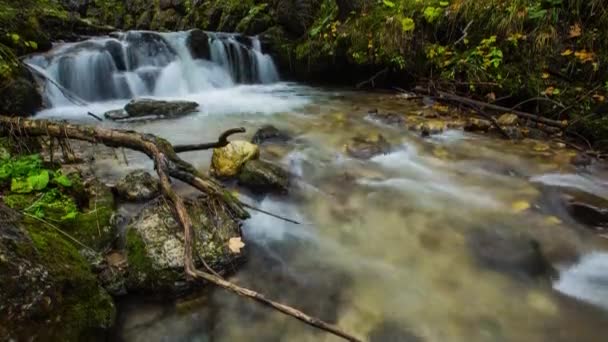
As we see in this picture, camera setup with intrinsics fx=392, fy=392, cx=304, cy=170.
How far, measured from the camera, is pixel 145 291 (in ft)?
8.91

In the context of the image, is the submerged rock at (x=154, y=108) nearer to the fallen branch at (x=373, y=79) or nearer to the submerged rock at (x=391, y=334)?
the fallen branch at (x=373, y=79)

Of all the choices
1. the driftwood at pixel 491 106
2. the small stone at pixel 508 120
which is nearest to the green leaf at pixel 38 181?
the small stone at pixel 508 120

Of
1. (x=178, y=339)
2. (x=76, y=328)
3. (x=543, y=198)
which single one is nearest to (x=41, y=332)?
(x=76, y=328)

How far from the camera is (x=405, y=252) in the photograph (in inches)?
133

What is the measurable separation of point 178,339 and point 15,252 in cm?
107

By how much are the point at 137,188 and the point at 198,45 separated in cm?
805

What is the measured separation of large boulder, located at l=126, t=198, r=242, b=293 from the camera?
270cm

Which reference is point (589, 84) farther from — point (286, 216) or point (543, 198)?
point (286, 216)

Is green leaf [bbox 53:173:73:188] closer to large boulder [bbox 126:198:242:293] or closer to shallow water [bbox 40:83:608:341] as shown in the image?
large boulder [bbox 126:198:242:293]

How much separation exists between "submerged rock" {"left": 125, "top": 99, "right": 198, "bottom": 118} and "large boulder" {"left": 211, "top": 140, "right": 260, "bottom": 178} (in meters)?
3.43

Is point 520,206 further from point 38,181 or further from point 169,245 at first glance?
point 38,181

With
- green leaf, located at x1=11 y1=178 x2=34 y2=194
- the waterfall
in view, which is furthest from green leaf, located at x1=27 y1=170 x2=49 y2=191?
the waterfall

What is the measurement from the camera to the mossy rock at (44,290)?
5.88ft

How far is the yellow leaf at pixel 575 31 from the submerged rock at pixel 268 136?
14.8ft
